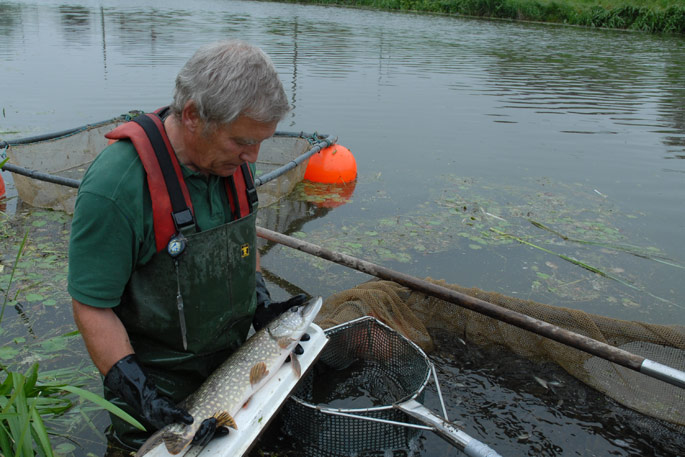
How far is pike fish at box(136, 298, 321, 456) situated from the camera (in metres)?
2.34

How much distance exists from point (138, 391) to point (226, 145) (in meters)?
1.12

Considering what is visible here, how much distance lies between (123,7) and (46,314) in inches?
1329

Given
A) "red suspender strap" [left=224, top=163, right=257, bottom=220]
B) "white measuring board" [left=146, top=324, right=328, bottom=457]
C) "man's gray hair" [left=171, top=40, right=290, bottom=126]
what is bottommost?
"white measuring board" [left=146, top=324, right=328, bottom=457]

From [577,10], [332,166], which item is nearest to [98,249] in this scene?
[332,166]

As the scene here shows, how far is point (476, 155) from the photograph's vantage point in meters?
9.70

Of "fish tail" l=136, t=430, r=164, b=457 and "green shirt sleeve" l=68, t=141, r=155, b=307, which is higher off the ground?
"green shirt sleeve" l=68, t=141, r=155, b=307

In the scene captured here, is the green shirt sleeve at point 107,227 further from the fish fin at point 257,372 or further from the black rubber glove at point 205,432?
the fish fin at point 257,372

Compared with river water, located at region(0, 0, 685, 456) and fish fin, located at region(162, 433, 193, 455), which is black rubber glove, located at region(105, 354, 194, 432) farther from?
river water, located at region(0, 0, 685, 456)

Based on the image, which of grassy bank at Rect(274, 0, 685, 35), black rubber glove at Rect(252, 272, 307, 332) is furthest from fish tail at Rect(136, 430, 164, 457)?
grassy bank at Rect(274, 0, 685, 35)

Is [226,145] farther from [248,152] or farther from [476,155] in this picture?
[476,155]

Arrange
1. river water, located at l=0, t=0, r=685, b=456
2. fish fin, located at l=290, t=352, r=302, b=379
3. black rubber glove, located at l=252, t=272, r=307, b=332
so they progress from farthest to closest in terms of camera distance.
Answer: river water, located at l=0, t=0, r=685, b=456 < black rubber glove, located at l=252, t=272, r=307, b=332 < fish fin, located at l=290, t=352, r=302, b=379

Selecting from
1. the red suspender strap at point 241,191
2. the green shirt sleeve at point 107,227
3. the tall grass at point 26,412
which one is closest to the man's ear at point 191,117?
the green shirt sleeve at point 107,227

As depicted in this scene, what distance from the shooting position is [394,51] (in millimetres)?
21797

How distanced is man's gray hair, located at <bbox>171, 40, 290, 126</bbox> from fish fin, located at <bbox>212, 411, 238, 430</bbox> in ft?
4.38
